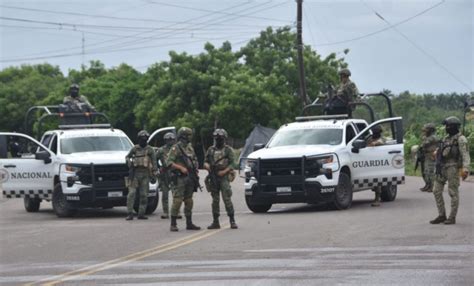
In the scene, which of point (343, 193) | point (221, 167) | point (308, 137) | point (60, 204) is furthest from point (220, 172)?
point (60, 204)

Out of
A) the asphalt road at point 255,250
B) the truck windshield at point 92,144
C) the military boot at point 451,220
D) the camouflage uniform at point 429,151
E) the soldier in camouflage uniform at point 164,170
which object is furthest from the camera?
the camouflage uniform at point 429,151

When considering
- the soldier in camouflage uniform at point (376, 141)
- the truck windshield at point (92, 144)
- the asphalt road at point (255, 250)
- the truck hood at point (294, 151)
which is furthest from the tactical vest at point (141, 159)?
the soldier in camouflage uniform at point (376, 141)

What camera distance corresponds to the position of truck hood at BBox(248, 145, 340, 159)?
22516 millimetres

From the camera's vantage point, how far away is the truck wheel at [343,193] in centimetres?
2256

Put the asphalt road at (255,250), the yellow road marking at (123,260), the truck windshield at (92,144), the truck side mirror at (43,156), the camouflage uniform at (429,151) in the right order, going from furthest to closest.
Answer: the camouflage uniform at (429,151) < the truck windshield at (92,144) < the truck side mirror at (43,156) < the yellow road marking at (123,260) < the asphalt road at (255,250)

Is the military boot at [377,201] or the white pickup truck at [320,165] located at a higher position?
the white pickup truck at [320,165]

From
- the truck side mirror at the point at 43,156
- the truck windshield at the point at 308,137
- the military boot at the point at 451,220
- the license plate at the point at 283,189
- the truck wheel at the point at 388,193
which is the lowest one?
the military boot at the point at 451,220

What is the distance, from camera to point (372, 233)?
1727cm

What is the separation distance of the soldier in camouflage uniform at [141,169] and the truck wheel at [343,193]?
3791 mm

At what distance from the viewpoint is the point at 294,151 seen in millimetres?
22750

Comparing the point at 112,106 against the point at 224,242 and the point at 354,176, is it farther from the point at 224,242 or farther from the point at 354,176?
the point at 224,242

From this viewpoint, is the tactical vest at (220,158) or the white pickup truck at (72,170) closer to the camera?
the tactical vest at (220,158)

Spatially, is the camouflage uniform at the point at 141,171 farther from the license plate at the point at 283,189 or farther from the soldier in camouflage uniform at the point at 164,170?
the license plate at the point at 283,189

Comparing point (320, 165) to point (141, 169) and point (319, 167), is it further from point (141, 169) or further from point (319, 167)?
point (141, 169)
